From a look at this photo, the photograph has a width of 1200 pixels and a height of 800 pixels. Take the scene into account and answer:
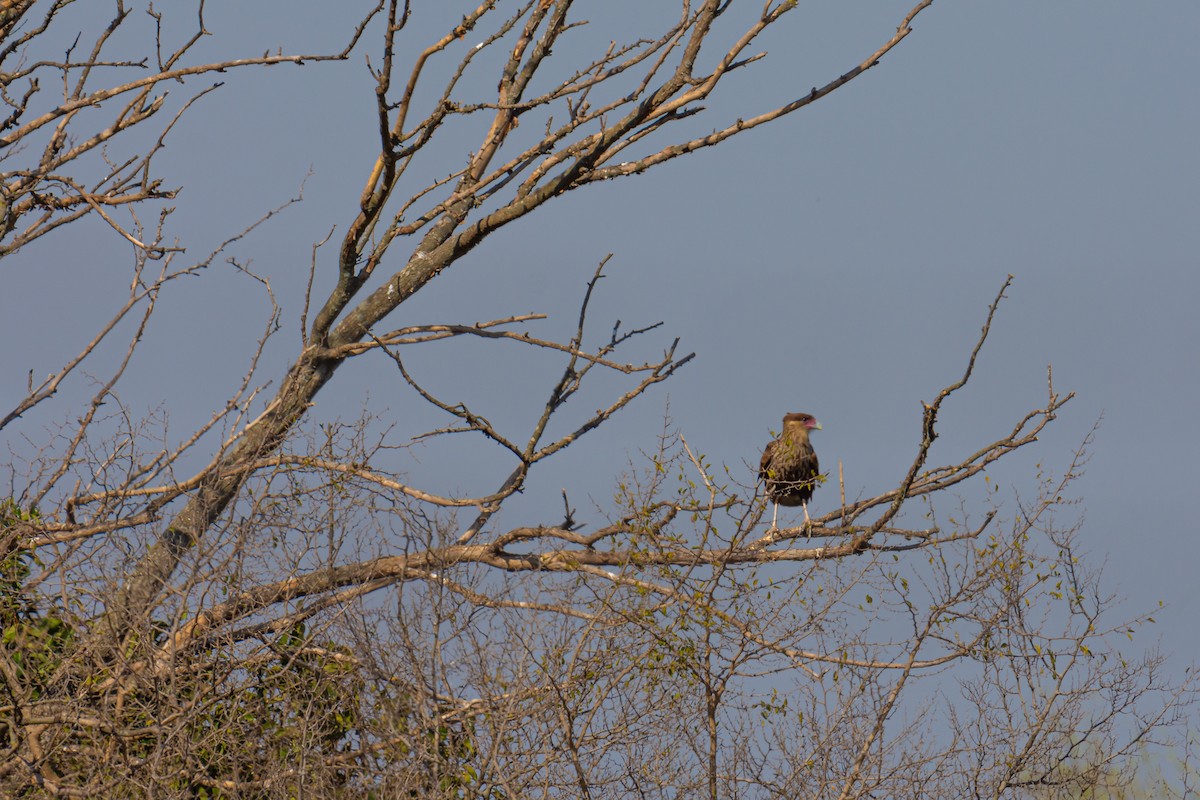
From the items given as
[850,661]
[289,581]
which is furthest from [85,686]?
[850,661]

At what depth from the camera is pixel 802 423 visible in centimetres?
1286

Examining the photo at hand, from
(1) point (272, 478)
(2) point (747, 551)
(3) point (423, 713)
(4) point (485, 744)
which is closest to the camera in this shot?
(3) point (423, 713)

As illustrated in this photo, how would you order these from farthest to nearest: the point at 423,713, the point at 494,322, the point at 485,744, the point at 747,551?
the point at 494,322, the point at 747,551, the point at 485,744, the point at 423,713

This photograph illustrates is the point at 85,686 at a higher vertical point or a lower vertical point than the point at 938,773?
lower

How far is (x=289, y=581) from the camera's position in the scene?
33.5 feet

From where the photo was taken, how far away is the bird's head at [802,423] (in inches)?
505

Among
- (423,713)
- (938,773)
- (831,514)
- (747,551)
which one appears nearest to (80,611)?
(423,713)

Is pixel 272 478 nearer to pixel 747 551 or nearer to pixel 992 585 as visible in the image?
pixel 747 551

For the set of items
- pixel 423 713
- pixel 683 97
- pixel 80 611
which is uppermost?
pixel 683 97

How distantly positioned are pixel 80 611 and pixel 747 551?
528 centimetres

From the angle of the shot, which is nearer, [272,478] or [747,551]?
[747,551]

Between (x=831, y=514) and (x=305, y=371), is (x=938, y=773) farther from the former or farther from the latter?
(x=305, y=371)

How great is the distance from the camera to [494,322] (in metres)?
11.4

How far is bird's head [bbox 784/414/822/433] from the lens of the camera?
1284 cm
